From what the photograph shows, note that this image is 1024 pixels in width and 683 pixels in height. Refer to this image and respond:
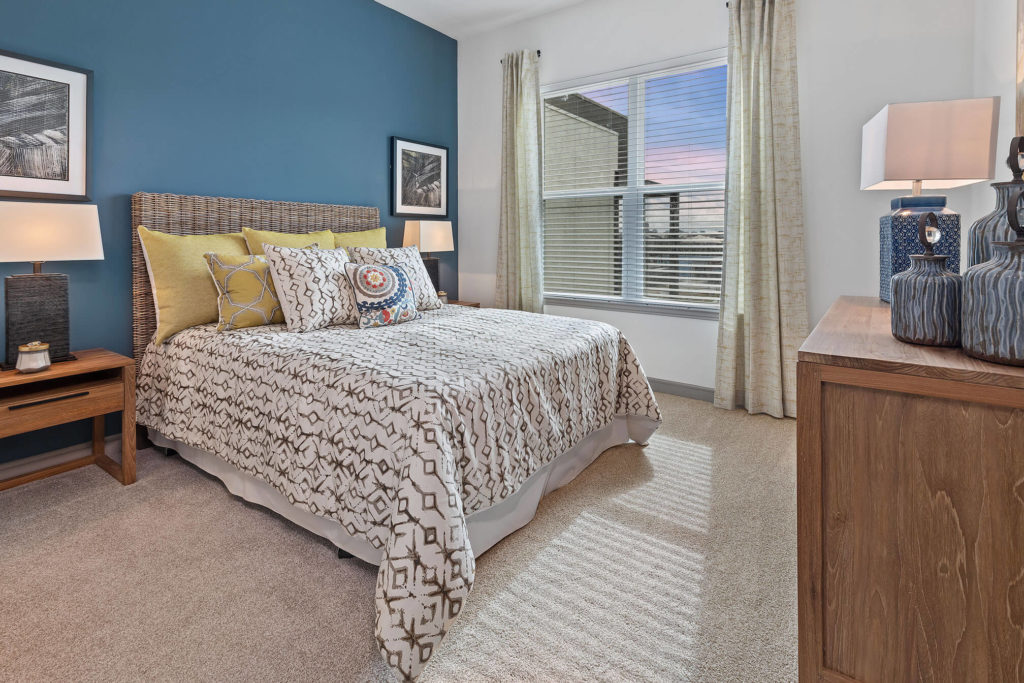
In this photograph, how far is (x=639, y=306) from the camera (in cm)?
404

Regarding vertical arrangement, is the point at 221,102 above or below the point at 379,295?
above

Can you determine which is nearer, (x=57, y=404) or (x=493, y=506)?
(x=493, y=506)

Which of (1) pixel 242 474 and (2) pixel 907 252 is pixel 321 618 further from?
(2) pixel 907 252

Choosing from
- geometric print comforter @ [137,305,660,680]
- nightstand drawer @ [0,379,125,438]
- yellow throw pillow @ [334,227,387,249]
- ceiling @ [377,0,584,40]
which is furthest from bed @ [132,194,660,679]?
ceiling @ [377,0,584,40]

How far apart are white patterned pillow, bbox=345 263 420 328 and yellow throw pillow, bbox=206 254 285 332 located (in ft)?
1.30

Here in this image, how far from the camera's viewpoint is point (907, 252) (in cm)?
164

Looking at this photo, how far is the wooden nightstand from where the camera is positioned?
2137 mm

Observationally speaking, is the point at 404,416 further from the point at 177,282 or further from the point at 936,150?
the point at 177,282

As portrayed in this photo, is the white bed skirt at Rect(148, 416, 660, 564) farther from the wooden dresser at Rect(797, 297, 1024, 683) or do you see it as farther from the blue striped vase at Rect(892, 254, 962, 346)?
the blue striped vase at Rect(892, 254, 962, 346)

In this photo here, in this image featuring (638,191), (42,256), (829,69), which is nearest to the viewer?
(42,256)

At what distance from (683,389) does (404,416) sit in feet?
8.95

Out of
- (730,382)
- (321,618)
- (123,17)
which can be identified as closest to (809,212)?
(730,382)

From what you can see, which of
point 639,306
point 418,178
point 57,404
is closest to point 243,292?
point 57,404

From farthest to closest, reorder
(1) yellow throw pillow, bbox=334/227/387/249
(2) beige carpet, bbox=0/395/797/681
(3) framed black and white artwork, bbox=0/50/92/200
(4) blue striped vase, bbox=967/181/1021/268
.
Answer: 1. (1) yellow throw pillow, bbox=334/227/387/249
2. (3) framed black and white artwork, bbox=0/50/92/200
3. (2) beige carpet, bbox=0/395/797/681
4. (4) blue striped vase, bbox=967/181/1021/268
